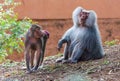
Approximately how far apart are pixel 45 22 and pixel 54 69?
5084 millimetres

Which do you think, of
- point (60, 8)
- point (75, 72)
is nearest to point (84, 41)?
point (75, 72)

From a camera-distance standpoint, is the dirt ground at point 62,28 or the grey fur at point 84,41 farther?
the dirt ground at point 62,28

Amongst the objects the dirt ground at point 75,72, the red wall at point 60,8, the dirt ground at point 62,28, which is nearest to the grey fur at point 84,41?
the dirt ground at point 75,72

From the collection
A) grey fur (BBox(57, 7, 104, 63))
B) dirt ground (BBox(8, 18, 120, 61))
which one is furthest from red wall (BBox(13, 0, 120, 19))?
grey fur (BBox(57, 7, 104, 63))

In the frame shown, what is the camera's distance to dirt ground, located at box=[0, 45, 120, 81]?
6345 mm

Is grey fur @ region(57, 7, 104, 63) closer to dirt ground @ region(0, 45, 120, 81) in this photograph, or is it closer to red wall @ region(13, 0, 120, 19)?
dirt ground @ region(0, 45, 120, 81)

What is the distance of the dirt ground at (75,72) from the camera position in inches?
250

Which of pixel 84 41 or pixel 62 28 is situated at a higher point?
pixel 84 41

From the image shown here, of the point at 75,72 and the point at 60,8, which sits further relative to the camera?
the point at 60,8

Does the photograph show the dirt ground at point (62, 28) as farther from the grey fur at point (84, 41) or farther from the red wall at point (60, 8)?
the grey fur at point (84, 41)

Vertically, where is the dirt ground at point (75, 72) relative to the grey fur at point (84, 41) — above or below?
below

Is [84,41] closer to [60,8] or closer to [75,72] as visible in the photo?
[75,72]

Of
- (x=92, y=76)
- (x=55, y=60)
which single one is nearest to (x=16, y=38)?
(x=55, y=60)

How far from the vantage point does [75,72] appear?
674 cm
